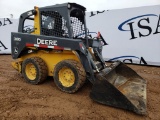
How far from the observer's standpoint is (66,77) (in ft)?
14.5

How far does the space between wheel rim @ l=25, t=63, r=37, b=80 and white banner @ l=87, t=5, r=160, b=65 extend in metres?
4.90

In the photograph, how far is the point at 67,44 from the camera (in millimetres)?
4293

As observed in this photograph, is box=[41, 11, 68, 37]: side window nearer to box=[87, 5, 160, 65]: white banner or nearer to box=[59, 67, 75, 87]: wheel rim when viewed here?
box=[59, 67, 75, 87]: wheel rim

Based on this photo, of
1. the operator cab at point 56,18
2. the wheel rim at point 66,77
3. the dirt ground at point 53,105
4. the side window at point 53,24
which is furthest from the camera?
the side window at point 53,24

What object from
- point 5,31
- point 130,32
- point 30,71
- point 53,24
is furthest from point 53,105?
point 5,31

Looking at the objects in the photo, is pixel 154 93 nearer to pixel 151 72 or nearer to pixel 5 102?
pixel 151 72

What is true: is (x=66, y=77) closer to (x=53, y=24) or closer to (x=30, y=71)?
(x=30, y=71)

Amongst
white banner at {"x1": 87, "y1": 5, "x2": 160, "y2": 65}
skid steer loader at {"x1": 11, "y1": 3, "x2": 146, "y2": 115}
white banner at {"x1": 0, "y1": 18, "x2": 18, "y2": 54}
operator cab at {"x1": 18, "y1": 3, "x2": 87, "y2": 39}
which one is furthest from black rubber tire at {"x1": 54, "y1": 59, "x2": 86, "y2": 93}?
white banner at {"x1": 0, "y1": 18, "x2": 18, "y2": 54}

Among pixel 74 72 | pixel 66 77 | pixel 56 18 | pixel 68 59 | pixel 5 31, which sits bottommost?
pixel 66 77

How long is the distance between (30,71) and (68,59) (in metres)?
1.25

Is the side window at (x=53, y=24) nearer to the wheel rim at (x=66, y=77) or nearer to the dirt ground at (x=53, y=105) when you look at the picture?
the wheel rim at (x=66, y=77)

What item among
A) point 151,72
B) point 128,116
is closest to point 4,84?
point 128,116

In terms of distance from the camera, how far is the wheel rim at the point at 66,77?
4315 mm

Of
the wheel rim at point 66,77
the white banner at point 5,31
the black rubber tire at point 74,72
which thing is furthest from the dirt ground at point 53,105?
the white banner at point 5,31
